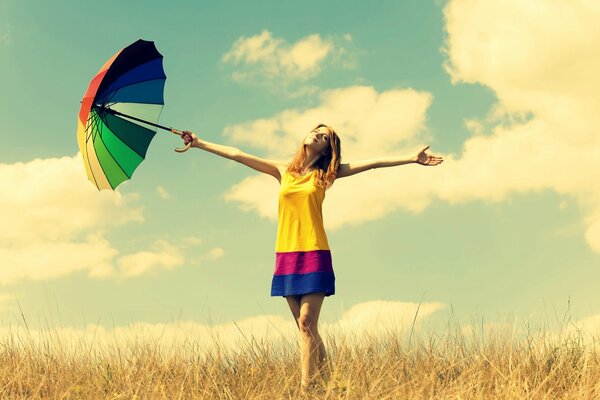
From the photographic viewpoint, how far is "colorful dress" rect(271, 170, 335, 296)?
6.84 m

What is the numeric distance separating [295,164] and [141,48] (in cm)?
223

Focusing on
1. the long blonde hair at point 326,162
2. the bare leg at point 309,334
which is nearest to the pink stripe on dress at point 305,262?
the bare leg at point 309,334

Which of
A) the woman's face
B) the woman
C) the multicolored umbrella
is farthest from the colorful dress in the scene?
the multicolored umbrella

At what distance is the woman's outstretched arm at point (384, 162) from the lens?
755 cm

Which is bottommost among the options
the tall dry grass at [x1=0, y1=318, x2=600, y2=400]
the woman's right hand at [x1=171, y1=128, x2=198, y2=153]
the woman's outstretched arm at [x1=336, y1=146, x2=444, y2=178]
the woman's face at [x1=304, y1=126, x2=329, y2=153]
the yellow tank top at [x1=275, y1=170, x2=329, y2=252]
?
the tall dry grass at [x1=0, y1=318, x2=600, y2=400]

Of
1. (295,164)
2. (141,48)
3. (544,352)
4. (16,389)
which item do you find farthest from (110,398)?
(544,352)

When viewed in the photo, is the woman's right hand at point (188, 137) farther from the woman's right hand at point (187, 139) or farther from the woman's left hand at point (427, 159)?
the woman's left hand at point (427, 159)

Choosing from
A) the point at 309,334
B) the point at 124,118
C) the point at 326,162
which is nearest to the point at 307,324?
the point at 309,334

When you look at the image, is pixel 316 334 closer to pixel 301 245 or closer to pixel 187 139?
pixel 301 245

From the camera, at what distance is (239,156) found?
25.1ft

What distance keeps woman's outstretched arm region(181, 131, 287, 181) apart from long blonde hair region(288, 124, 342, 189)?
0.67ft

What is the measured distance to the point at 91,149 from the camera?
791 cm

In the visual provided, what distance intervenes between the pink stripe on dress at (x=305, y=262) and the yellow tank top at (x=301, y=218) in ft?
0.16

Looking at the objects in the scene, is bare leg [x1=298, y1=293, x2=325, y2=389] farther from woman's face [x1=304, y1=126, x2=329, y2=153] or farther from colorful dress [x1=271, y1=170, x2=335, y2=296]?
woman's face [x1=304, y1=126, x2=329, y2=153]
